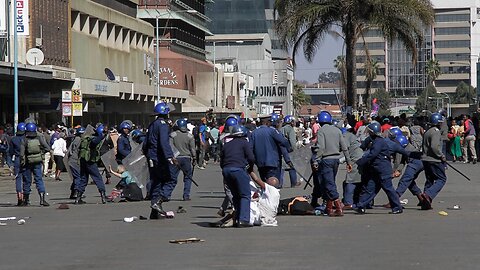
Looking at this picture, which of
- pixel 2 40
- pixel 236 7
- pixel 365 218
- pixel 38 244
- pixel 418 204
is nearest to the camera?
pixel 38 244

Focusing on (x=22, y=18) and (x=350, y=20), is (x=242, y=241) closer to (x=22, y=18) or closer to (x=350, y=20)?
(x=350, y=20)

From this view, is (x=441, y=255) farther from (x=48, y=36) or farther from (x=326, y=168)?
(x=48, y=36)

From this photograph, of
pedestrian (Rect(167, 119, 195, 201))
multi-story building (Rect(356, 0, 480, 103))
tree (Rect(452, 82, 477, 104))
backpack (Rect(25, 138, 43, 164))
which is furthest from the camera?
multi-story building (Rect(356, 0, 480, 103))

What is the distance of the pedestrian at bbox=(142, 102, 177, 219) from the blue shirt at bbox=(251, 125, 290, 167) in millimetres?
1806

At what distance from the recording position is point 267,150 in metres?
19.0

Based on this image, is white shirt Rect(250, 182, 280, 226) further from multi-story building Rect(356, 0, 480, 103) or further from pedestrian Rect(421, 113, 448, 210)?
multi-story building Rect(356, 0, 480, 103)

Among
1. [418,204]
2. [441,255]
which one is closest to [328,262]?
[441,255]

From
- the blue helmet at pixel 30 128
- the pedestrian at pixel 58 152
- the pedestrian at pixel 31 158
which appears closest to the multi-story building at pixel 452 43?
the pedestrian at pixel 58 152

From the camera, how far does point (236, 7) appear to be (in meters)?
147

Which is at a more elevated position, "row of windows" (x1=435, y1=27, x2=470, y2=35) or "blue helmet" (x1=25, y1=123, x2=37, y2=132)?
"row of windows" (x1=435, y1=27, x2=470, y2=35)

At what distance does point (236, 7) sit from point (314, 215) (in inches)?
5136

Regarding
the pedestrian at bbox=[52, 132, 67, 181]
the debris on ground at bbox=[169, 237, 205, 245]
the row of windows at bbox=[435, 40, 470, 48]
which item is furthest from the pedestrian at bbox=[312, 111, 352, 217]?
the row of windows at bbox=[435, 40, 470, 48]

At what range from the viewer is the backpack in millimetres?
22047

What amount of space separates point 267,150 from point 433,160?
9.96 feet
